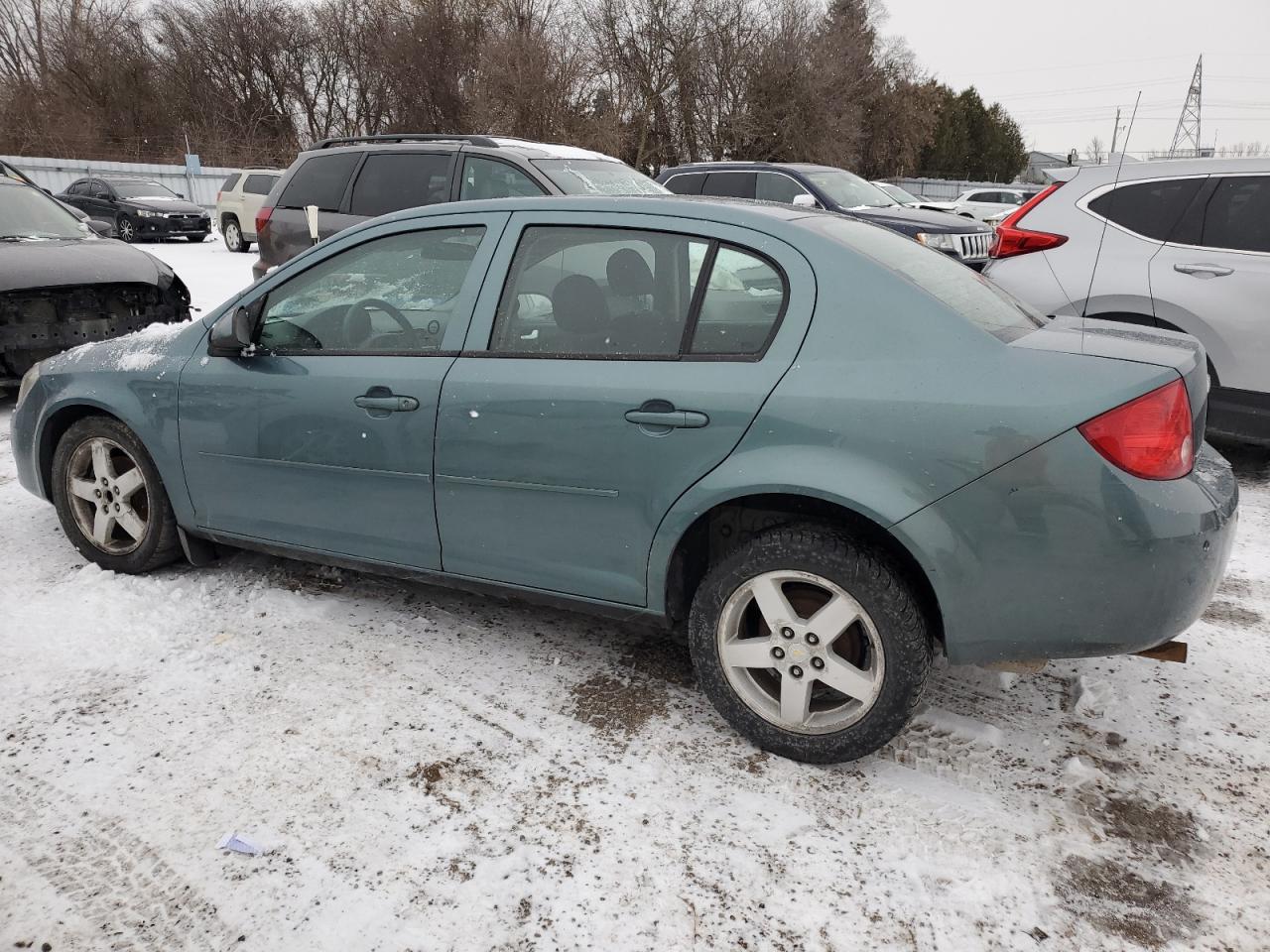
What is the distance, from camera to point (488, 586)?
316cm

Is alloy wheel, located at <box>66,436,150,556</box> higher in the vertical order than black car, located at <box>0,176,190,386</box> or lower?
lower

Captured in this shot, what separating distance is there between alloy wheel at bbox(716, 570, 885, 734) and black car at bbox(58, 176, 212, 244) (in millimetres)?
21678

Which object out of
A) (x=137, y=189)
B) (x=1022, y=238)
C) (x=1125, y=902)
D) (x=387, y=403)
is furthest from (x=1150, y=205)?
(x=137, y=189)

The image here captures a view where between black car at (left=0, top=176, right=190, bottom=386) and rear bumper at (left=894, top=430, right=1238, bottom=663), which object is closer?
rear bumper at (left=894, top=430, right=1238, bottom=663)

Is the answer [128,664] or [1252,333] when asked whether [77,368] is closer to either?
[128,664]

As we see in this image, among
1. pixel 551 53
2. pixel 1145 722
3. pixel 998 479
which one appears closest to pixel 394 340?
pixel 998 479

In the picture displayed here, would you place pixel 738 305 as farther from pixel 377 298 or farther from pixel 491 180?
pixel 491 180

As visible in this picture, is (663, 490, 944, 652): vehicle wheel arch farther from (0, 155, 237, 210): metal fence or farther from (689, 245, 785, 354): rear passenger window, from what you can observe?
(0, 155, 237, 210): metal fence

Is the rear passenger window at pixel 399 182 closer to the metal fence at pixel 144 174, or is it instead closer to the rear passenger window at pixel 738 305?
the rear passenger window at pixel 738 305


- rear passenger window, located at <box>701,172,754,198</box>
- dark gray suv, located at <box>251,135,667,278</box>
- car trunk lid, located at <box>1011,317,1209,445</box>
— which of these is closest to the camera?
car trunk lid, located at <box>1011,317,1209,445</box>

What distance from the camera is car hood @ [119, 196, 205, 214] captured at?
20.9 meters

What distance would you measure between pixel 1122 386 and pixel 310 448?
2.63 meters

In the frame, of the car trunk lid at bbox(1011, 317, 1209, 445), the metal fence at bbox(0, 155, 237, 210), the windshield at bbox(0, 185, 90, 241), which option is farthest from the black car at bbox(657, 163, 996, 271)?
the metal fence at bbox(0, 155, 237, 210)

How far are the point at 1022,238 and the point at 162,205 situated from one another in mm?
21011
